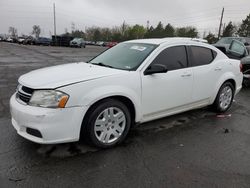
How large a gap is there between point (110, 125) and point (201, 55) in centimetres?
249

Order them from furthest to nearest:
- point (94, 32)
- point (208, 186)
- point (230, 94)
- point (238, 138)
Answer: point (94, 32) → point (230, 94) → point (238, 138) → point (208, 186)

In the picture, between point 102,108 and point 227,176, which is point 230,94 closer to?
point 227,176

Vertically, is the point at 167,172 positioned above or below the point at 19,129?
below

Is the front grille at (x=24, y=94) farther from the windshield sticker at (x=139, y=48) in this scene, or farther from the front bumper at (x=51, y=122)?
the windshield sticker at (x=139, y=48)

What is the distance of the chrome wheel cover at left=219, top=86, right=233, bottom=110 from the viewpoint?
204 inches

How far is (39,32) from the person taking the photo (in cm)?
10069

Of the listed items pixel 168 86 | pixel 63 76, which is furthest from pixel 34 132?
pixel 168 86

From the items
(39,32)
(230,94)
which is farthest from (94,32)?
(230,94)

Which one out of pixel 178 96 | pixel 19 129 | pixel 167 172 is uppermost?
pixel 178 96

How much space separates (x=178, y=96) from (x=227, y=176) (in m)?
1.69

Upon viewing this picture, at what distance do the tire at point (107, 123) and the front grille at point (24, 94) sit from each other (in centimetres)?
Answer: 82

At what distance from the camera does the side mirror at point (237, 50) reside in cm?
916

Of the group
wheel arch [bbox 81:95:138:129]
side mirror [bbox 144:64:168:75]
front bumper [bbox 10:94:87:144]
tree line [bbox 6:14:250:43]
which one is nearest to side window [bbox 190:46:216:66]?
side mirror [bbox 144:64:168:75]

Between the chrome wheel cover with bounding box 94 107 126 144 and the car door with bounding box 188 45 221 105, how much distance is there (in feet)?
5.70
